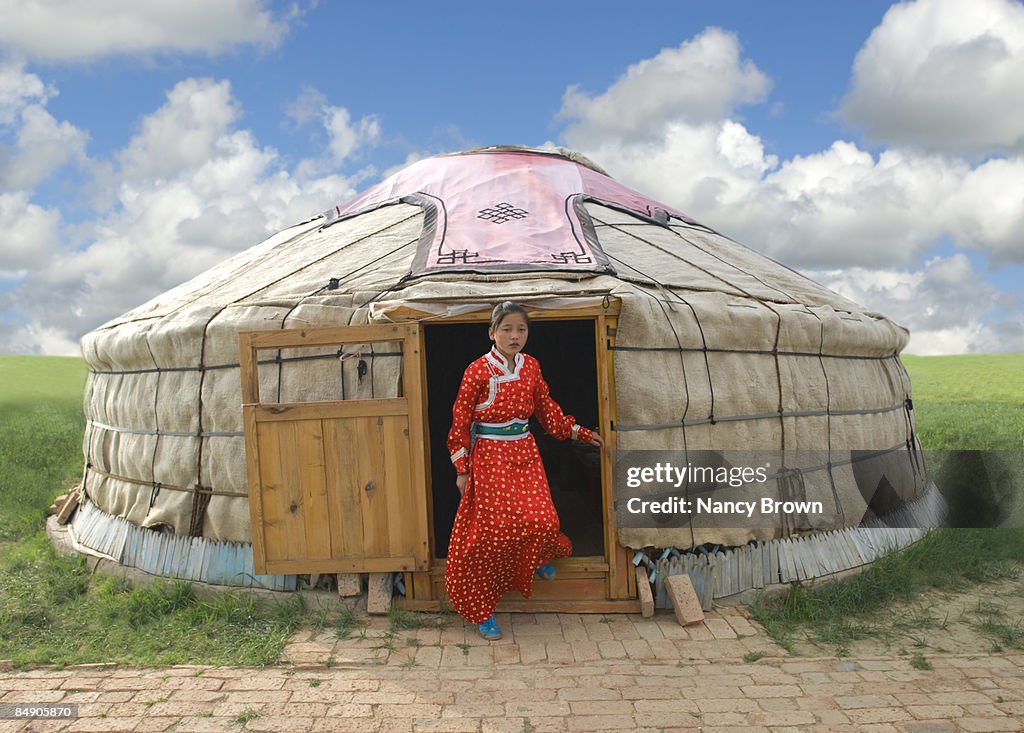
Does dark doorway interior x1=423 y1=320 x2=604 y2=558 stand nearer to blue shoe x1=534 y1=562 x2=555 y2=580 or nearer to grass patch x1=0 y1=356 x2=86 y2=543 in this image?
blue shoe x1=534 y1=562 x2=555 y2=580

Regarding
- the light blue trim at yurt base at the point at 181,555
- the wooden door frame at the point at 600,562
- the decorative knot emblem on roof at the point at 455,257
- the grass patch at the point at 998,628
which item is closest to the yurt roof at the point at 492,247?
the decorative knot emblem on roof at the point at 455,257

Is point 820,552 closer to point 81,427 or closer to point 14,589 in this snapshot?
point 14,589

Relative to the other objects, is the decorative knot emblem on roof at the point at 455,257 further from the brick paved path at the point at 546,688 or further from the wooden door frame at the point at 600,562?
the brick paved path at the point at 546,688

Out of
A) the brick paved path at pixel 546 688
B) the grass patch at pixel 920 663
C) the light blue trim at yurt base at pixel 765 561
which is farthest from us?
the light blue trim at yurt base at pixel 765 561

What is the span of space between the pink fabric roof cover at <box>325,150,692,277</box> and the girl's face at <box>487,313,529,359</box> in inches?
29.5

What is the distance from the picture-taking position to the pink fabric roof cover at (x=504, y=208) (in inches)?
170

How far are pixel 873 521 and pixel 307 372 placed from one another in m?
3.53

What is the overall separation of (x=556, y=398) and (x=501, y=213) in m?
2.24

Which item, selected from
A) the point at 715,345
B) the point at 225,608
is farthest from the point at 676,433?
the point at 225,608

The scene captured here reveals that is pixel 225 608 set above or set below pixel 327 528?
below

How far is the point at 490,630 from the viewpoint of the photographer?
3.60 m

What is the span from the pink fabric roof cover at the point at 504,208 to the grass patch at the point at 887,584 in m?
1.98

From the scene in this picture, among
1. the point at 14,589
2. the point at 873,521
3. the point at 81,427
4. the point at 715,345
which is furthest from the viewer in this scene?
the point at 81,427

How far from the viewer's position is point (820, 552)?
432 centimetres
